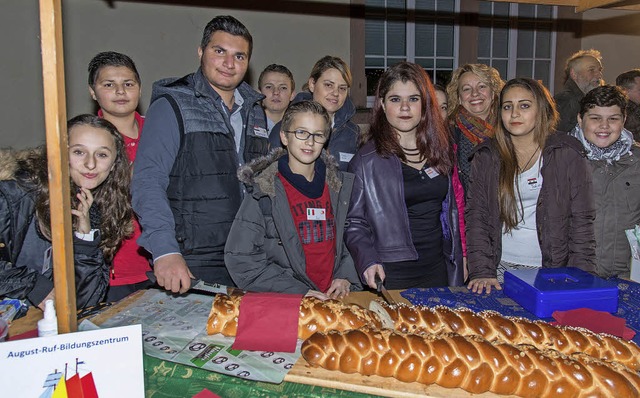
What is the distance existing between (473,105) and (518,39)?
4.93m

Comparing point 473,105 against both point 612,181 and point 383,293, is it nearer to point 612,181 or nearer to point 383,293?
point 612,181

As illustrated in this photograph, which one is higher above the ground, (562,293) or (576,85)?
(576,85)

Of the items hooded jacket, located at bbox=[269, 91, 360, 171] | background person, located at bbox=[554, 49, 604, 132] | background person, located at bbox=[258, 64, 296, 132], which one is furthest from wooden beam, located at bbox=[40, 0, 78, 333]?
background person, located at bbox=[554, 49, 604, 132]

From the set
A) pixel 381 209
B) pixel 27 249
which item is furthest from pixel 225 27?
pixel 27 249

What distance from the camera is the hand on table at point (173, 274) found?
181 cm

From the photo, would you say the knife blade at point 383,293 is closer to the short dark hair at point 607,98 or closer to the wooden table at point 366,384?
the wooden table at point 366,384

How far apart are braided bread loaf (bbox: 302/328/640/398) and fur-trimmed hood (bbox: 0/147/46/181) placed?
4.82 ft

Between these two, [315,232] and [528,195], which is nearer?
[315,232]

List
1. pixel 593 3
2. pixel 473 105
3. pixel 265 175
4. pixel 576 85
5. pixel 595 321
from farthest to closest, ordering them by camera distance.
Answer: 1. pixel 576 85
2. pixel 473 105
3. pixel 265 175
4. pixel 593 3
5. pixel 595 321

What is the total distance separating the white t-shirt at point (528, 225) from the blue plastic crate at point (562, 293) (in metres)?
0.48

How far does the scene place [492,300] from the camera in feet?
6.81

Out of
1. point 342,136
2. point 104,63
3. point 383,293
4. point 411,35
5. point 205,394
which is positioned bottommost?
point 205,394

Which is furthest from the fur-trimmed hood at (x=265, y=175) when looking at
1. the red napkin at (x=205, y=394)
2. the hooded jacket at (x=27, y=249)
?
the red napkin at (x=205, y=394)

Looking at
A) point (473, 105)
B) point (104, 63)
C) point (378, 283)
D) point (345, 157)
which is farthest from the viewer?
point (473, 105)
